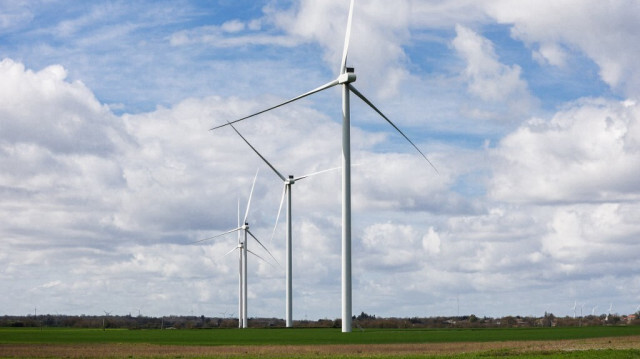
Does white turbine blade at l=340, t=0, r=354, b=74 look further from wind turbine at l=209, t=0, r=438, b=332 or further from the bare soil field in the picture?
the bare soil field

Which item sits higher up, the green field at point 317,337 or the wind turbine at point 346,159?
the wind turbine at point 346,159

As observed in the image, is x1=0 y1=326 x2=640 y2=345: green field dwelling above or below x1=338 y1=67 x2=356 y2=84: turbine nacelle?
below

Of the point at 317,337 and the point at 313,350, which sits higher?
the point at 317,337

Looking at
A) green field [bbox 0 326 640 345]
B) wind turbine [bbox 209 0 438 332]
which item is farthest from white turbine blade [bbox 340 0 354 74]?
green field [bbox 0 326 640 345]

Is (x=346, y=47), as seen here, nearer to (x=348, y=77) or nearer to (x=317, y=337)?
(x=348, y=77)

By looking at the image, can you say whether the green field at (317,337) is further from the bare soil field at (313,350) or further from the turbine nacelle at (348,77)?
the turbine nacelle at (348,77)

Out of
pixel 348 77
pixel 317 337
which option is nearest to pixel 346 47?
pixel 348 77

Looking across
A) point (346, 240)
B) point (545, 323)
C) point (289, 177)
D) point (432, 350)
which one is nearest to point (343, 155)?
point (346, 240)

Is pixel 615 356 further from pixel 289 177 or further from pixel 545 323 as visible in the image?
pixel 545 323

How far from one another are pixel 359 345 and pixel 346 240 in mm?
13916

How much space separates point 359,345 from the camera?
63500 mm

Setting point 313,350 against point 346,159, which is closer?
point 313,350

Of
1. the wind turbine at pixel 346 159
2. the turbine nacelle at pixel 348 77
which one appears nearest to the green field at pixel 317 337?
the wind turbine at pixel 346 159

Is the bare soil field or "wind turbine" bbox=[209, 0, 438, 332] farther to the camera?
"wind turbine" bbox=[209, 0, 438, 332]
